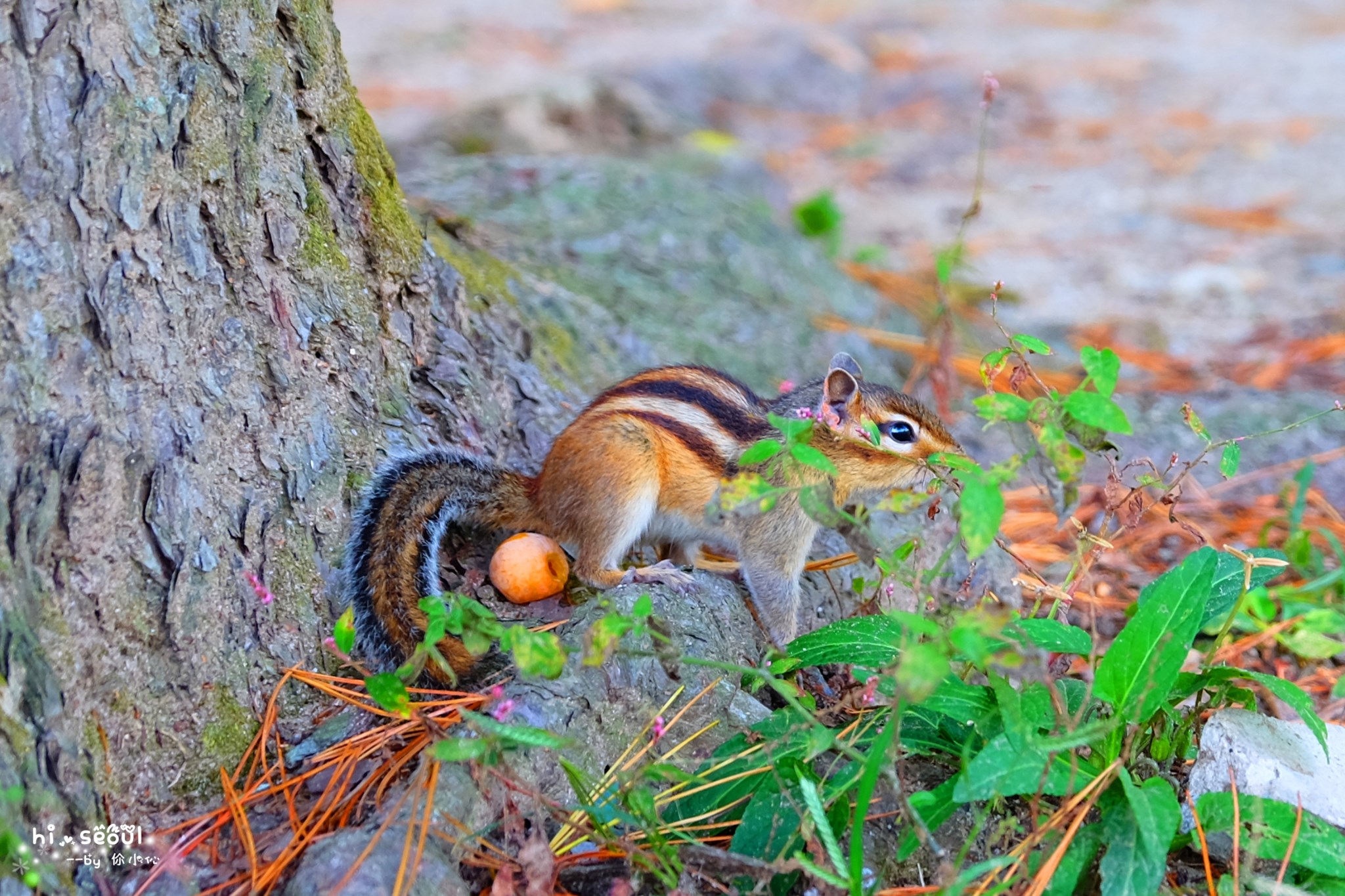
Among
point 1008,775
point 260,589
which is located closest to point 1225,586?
point 1008,775

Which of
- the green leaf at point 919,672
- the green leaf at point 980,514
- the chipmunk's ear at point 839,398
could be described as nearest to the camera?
the green leaf at point 919,672

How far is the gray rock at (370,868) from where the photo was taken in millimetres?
1545

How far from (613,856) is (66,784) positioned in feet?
2.64

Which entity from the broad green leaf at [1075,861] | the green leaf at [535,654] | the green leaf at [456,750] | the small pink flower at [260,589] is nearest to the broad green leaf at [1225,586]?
the broad green leaf at [1075,861]

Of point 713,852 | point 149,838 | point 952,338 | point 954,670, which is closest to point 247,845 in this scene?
point 149,838

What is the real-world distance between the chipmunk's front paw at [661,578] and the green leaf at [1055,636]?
0.69m

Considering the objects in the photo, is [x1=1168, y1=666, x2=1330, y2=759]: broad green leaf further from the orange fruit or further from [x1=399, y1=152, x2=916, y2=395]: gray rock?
[x1=399, y1=152, x2=916, y2=395]: gray rock

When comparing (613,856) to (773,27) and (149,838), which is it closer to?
(149,838)

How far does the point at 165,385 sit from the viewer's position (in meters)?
1.80

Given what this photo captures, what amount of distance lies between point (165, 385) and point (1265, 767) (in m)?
1.85

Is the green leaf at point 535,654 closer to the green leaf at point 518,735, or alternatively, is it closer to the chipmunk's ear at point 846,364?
the green leaf at point 518,735

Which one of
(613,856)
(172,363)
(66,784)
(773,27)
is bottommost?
(613,856)

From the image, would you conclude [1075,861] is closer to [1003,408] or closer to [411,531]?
[1003,408]

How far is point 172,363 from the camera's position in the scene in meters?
1.82
